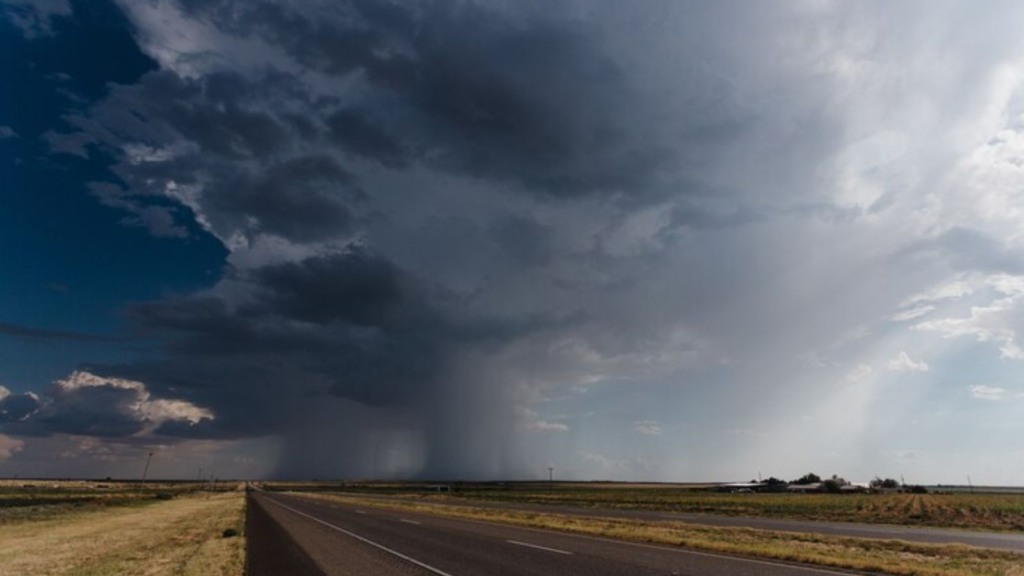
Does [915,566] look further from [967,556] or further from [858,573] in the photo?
[967,556]

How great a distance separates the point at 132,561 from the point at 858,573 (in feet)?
82.6

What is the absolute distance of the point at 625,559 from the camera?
1770 cm

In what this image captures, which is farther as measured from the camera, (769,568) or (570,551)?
(570,551)

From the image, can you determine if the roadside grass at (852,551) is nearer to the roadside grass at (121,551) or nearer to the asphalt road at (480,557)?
the asphalt road at (480,557)

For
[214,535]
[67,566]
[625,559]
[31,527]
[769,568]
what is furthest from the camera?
[31,527]

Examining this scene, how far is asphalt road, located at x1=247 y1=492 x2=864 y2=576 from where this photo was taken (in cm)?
1564

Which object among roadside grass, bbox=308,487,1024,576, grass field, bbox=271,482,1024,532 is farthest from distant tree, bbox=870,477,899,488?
roadside grass, bbox=308,487,1024,576

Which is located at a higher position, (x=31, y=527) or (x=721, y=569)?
(x=721, y=569)

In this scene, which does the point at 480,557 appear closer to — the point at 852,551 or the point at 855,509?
the point at 852,551

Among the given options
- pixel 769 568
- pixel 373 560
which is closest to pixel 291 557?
pixel 373 560

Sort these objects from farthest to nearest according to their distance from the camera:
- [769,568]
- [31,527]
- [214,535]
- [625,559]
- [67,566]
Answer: [31,527] → [214,535] → [67,566] → [625,559] → [769,568]

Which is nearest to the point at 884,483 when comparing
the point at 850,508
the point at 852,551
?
the point at 850,508

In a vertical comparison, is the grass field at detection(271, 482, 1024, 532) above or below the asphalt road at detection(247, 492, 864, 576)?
below

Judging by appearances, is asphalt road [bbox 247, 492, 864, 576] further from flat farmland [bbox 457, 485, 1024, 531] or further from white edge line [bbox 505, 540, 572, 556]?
flat farmland [bbox 457, 485, 1024, 531]
